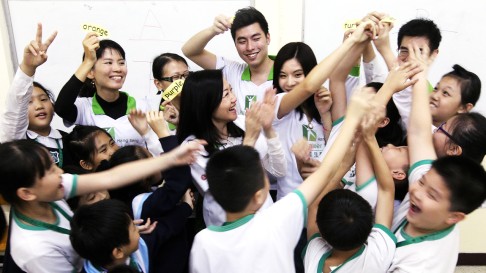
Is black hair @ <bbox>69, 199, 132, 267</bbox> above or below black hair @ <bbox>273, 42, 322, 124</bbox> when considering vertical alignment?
below

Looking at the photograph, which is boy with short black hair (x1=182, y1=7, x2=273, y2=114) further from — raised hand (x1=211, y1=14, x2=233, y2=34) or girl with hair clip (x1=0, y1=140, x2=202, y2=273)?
girl with hair clip (x1=0, y1=140, x2=202, y2=273)

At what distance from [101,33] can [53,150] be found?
646 millimetres

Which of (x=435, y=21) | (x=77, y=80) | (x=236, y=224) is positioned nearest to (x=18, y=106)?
(x=77, y=80)

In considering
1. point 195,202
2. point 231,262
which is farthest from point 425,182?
point 195,202

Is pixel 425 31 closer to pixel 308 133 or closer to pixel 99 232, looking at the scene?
pixel 308 133

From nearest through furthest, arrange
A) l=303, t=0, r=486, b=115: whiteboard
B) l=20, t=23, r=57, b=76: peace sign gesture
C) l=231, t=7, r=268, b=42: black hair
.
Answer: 1. l=20, t=23, r=57, b=76: peace sign gesture
2. l=231, t=7, r=268, b=42: black hair
3. l=303, t=0, r=486, b=115: whiteboard

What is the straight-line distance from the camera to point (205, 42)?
79.1 inches

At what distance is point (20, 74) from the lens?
5.00 feet

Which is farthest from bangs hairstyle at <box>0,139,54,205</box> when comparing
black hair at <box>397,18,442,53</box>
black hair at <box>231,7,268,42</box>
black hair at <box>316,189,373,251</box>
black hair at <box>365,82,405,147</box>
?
black hair at <box>397,18,442,53</box>

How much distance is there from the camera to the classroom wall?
7.86 ft

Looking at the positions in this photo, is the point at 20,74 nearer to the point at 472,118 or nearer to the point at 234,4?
the point at 234,4

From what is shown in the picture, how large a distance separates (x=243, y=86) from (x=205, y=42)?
351mm

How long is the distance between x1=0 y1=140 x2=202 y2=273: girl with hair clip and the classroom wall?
5.07 feet

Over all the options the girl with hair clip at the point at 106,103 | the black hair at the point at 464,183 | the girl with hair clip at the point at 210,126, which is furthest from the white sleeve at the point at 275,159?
the girl with hair clip at the point at 106,103
